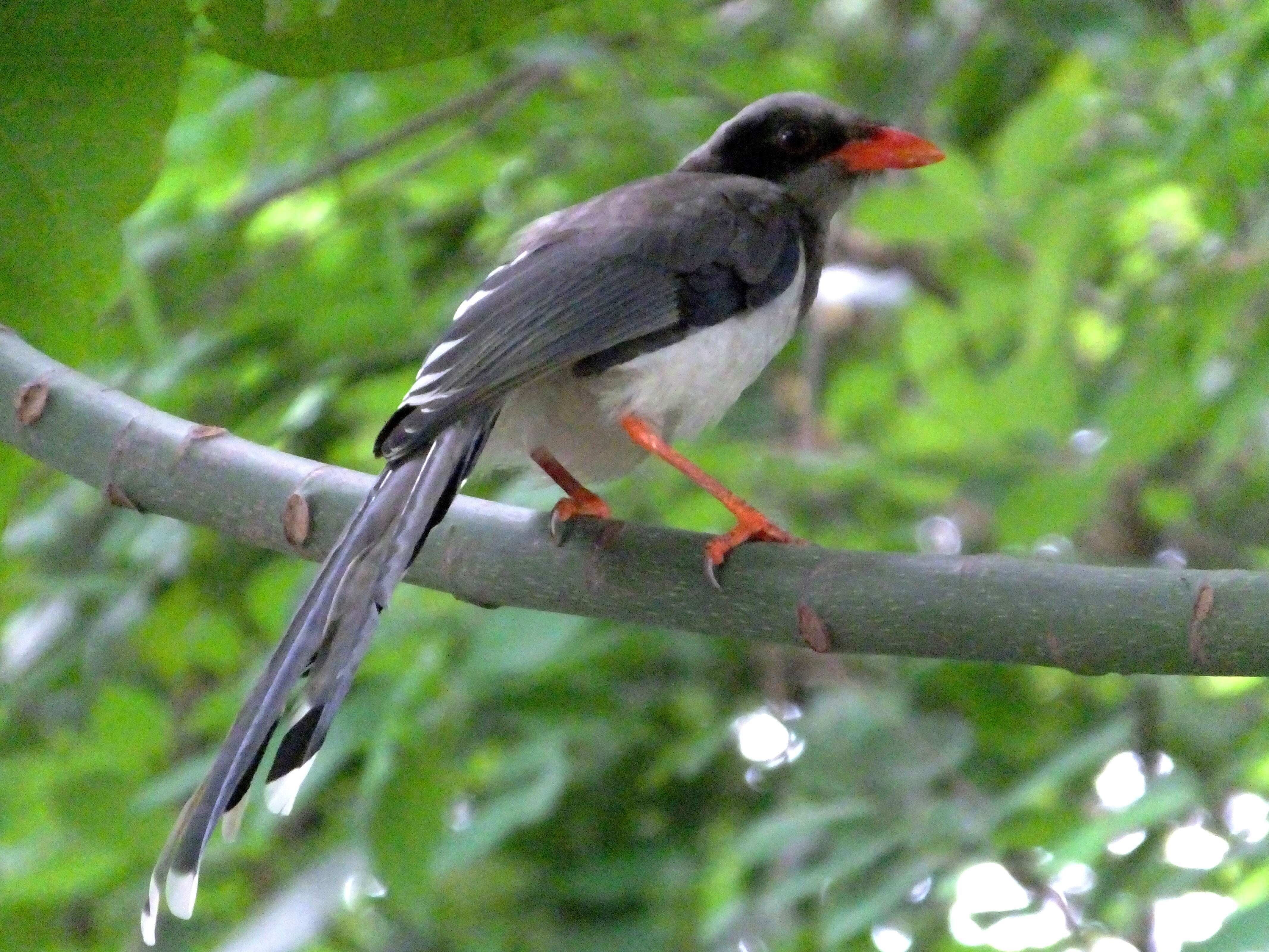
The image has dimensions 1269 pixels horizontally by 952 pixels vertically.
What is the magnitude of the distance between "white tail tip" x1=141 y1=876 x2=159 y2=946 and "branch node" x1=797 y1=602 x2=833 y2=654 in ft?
2.51

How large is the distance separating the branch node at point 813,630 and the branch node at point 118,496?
0.86 m

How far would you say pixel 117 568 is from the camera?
4086mm

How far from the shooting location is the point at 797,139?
130 inches

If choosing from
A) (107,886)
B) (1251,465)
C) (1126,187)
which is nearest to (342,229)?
(107,886)

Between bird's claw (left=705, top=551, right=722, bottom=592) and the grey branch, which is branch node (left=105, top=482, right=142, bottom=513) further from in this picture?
bird's claw (left=705, top=551, right=722, bottom=592)

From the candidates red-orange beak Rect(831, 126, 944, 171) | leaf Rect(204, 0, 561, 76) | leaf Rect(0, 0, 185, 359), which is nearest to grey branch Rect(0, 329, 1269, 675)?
leaf Rect(0, 0, 185, 359)

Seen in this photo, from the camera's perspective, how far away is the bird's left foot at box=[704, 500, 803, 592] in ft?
6.10

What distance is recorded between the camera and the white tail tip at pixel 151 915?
1588 mm

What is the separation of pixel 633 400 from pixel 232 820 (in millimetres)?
1157

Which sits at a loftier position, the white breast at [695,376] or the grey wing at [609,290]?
the grey wing at [609,290]

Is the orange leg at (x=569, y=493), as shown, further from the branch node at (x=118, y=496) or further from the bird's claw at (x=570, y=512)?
the branch node at (x=118, y=496)

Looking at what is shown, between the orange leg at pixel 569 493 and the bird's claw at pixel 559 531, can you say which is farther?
the orange leg at pixel 569 493

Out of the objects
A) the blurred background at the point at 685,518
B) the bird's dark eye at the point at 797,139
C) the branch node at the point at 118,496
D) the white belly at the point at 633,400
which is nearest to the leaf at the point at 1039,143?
the blurred background at the point at 685,518

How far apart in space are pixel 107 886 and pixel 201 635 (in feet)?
2.11
